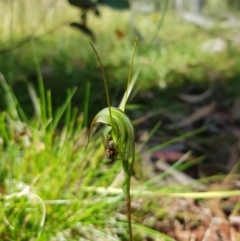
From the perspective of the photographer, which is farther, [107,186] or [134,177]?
[134,177]

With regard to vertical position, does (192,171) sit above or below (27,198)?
below

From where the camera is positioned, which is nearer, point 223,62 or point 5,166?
point 5,166

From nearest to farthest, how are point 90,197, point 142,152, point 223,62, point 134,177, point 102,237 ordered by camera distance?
point 102,237 < point 90,197 < point 134,177 < point 142,152 < point 223,62

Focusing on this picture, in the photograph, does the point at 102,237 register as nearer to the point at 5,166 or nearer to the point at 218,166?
the point at 5,166

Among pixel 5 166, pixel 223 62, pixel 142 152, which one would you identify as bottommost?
pixel 223 62

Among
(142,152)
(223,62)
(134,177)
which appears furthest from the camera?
(223,62)

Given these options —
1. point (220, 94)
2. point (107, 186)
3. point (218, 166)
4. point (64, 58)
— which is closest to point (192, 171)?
point (218, 166)

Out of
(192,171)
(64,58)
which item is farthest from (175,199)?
(64,58)

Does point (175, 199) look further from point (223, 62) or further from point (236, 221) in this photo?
point (223, 62)

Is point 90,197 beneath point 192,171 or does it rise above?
above
